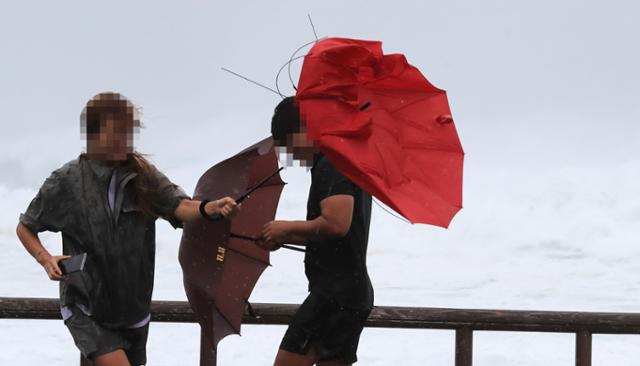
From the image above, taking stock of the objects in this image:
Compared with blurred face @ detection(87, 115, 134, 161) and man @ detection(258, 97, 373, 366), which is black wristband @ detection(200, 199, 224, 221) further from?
blurred face @ detection(87, 115, 134, 161)

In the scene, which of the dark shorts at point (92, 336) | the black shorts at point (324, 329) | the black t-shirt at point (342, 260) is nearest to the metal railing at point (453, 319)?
the black shorts at point (324, 329)

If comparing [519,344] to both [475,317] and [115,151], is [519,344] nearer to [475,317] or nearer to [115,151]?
[475,317]

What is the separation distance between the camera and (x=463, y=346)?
15.9 feet

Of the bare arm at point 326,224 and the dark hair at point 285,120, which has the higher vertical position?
the dark hair at point 285,120

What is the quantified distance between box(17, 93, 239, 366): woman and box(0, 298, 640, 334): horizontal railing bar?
3.33ft

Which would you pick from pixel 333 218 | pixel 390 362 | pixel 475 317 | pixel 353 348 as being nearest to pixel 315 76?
pixel 333 218

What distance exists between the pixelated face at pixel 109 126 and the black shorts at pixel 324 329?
824 millimetres

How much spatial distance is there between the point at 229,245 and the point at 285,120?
60 cm

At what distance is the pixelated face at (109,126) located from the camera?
3.41m

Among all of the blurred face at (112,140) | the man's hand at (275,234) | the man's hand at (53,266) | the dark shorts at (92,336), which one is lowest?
the dark shorts at (92,336)

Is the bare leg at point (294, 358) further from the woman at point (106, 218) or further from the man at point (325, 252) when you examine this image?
the woman at point (106, 218)

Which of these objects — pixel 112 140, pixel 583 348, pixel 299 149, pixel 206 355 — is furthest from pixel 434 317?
pixel 112 140

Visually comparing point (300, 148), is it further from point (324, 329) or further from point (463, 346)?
point (463, 346)

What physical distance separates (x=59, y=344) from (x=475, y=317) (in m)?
13.7
